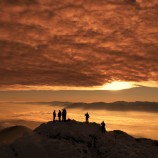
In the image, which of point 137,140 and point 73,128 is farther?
point 137,140

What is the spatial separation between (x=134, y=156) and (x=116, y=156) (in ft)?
11.1

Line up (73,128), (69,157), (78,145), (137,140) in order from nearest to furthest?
(69,157), (78,145), (73,128), (137,140)

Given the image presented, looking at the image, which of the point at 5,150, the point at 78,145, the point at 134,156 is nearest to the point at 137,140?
the point at 134,156

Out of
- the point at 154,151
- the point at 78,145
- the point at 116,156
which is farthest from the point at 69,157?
the point at 154,151

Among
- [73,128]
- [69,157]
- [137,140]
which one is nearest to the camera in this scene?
[69,157]

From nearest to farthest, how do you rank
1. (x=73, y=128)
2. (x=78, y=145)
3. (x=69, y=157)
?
(x=69, y=157), (x=78, y=145), (x=73, y=128)

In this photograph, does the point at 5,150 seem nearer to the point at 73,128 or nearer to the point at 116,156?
the point at 73,128

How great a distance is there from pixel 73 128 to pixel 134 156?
13200mm

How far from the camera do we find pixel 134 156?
198ft

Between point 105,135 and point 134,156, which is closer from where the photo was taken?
point 134,156

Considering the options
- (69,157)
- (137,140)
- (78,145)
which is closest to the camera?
(69,157)

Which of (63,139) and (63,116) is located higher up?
(63,116)

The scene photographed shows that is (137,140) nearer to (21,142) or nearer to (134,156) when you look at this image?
(134,156)

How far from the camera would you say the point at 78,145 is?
6106 cm
